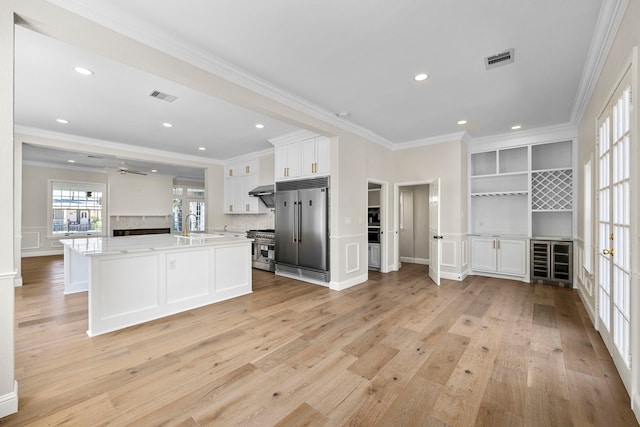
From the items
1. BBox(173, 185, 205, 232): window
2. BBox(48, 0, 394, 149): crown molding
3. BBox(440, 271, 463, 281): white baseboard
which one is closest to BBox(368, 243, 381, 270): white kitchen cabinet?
BBox(440, 271, 463, 281): white baseboard

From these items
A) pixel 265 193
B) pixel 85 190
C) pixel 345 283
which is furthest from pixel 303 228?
pixel 85 190

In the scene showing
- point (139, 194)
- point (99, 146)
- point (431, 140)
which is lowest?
point (139, 194)

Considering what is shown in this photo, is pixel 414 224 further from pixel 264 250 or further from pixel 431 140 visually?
pixel 264 250

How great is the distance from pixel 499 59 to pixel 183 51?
3086mm

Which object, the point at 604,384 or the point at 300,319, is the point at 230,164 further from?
the point at 604,384

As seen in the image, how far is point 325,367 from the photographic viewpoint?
7.44ft

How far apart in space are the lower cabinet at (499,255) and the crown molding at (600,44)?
2.60m

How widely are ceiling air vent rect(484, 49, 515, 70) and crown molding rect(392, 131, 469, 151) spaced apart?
2.43 metres

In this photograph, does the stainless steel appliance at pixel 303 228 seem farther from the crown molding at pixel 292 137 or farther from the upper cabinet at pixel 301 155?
the crown molding at pixel 292 137

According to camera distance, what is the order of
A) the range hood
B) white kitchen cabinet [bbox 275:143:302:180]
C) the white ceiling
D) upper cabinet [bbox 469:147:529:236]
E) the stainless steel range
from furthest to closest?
the range hood, the stainless steel range, upper cabinet [bbox 469:147:529:236], white kitchen cabinet [bbox 275:143:302:180], the white ceiling

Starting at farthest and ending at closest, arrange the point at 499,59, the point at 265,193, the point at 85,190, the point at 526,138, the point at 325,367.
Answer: the point at 85,190 → the point at 265,193 → the point at 526,138 → the point at 499,59 → the point at 325,367

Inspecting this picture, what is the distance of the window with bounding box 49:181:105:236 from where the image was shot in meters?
8.36

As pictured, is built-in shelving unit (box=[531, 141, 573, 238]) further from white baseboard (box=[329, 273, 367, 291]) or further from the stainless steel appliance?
the stainless steel appliance

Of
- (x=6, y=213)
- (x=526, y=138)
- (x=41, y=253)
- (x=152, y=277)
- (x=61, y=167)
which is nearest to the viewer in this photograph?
(x=6, y=213)
